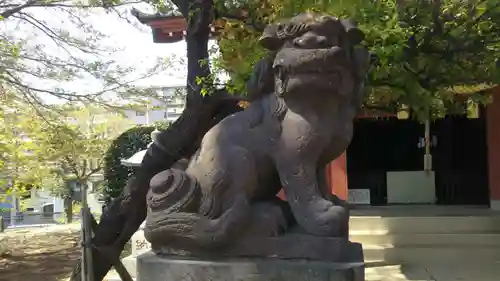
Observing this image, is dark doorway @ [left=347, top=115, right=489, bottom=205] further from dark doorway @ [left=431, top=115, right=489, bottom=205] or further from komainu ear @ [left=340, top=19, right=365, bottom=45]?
komainu ear @ [left=340, top=19, right=365, bottom=45]

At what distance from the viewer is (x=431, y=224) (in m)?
8.52

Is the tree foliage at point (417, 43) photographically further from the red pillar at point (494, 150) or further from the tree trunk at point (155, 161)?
the red pillar at point (494, 150)

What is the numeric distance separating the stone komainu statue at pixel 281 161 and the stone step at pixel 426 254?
211 inches

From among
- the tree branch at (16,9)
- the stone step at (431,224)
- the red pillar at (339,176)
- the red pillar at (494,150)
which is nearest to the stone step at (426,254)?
the stone step at (431,224)

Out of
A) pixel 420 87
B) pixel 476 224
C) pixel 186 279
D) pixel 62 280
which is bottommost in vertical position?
pixel 62 280

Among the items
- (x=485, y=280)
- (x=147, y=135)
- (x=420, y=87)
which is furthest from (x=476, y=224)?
(x=147, y=135)

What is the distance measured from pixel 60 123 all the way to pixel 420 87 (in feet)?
25.7

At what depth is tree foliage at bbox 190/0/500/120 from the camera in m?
3.70

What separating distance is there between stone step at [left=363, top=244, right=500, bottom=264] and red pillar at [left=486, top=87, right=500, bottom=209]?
6.67 feet

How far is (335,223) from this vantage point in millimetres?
2758

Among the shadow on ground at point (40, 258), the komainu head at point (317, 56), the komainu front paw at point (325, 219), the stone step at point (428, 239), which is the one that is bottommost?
the shadow on ground at point (40, 258)

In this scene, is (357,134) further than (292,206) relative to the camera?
Yes

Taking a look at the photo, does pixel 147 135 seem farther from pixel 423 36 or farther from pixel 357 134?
pixel 423 36

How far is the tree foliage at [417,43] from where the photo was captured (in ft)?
12.1
